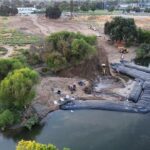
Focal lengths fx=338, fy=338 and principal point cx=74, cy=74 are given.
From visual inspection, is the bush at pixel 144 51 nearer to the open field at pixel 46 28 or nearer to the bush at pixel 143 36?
the open field at pixel 46 28

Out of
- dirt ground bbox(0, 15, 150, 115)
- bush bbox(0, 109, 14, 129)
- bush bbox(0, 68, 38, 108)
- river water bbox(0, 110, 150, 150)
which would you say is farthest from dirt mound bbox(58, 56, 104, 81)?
bush bbox(0, 109, 14, 129)

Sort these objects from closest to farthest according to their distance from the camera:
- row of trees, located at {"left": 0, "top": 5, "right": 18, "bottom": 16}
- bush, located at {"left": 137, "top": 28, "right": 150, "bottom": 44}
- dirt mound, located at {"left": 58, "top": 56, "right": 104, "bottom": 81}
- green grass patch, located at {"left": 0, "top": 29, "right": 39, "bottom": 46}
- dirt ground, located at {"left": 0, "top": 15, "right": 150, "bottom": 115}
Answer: dirt ground, located at {"left": 0, "top": 15, "right": 150, "bottom": 115} < dirt mound, located at {"left": 58, "top": 56, "right": 104, "bottom": 81} < bush, located at {"left": 137, "top": 28, "right": 150, "bottom": 44} < green grass patch, located at {"left": 0, "top": 29, "right": 39, "bottom": 46} < row of trees, located at {"left": 0, "top": 5, "right": 18, "bottom": 16}

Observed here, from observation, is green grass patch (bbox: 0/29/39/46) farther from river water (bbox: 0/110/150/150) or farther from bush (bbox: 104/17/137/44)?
river water (bbox: 0/110/150/150)

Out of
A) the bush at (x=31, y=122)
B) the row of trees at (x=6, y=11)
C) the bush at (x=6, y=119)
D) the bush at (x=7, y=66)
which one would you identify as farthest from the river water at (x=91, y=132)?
the row of trees at (x=6, y=11)

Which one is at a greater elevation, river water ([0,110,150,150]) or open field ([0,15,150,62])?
open field ([0,15,150,62])

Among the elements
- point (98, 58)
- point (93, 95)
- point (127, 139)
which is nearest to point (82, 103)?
point (93, 95)

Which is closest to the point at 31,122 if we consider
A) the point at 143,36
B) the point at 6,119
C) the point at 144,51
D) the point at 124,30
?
the point at 6,119
